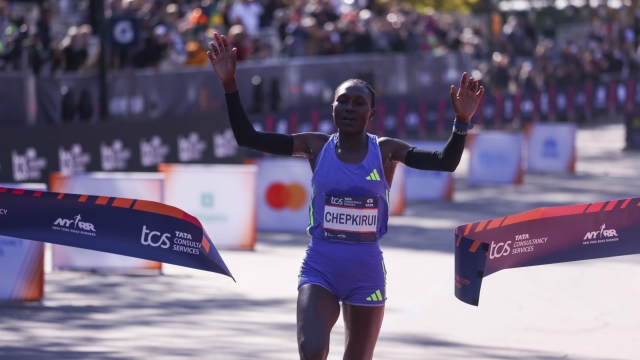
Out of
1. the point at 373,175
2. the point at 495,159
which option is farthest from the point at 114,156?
the point at 373,175

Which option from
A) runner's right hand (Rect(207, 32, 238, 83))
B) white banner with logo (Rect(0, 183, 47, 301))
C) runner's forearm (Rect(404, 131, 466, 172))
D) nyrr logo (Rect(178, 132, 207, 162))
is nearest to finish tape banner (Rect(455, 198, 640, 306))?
runner's forearm (Rect(404, 131, 466, 172))

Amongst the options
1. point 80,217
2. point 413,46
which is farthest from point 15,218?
point 413,46

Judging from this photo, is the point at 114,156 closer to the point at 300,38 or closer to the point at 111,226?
the point at 300,38

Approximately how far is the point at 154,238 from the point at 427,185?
11.9 meters

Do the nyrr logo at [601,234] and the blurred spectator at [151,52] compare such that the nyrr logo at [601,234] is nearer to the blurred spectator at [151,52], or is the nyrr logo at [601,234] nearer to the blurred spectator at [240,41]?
the blurred spectator at [151,52]

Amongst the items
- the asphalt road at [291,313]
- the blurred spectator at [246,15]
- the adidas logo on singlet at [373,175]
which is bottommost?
the asphalt road at [291,313]

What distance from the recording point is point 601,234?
23.7 ft

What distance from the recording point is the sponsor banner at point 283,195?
50.4 ft

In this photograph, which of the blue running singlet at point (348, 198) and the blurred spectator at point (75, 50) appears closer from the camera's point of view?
the blue running singlet at point (348, 198)

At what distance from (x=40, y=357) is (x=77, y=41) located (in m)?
10.9

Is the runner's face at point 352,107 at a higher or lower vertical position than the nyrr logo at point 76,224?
higher

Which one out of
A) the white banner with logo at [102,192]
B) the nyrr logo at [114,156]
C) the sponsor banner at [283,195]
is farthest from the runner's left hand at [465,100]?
the nyrr logo at [114,156]

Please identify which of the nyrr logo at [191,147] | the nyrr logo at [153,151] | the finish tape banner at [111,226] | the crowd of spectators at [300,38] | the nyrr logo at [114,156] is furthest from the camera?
the nyrr logo at [191,147]

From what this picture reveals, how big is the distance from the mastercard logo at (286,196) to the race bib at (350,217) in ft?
31.2
